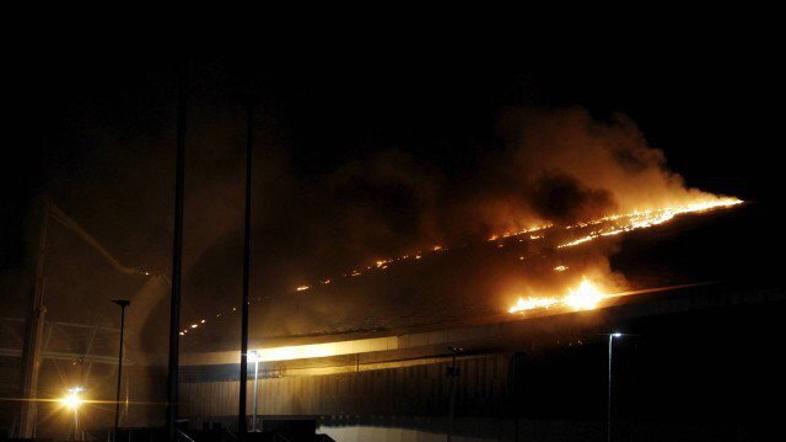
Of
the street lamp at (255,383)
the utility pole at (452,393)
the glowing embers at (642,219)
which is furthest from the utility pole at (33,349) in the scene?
the glowing embers at (642,219)

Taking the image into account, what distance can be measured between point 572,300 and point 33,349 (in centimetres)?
2479

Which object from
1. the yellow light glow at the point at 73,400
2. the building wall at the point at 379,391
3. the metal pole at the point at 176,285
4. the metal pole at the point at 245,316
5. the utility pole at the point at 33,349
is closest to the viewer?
the metal pole at the point at 176,285

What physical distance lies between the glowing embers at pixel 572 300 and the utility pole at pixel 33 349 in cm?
2170

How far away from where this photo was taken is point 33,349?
45688mm

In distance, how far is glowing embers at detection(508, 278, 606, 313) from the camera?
35.6 meters

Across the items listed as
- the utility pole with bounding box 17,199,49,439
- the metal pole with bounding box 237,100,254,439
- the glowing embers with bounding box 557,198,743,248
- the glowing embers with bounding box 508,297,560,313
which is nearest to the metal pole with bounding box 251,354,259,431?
the utility pole with bounding box 17,199,49,439

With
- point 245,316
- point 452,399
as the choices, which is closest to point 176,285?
point 245,316

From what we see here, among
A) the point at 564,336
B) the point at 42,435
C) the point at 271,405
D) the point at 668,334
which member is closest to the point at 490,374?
the point at 564,336

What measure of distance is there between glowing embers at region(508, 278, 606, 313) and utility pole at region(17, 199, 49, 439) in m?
21.7

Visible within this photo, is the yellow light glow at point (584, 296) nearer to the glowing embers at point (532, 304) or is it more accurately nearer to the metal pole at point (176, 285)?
the glowing embers at point (532, 304)

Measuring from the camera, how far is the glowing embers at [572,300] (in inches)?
1401

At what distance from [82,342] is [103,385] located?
5.10 meters

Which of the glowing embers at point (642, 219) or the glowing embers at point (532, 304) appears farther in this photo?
the glowing embers at point (642, 219)

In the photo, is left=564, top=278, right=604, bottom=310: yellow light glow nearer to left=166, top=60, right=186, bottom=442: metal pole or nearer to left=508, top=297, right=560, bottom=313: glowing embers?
left=508, top=297, right=560, bottom=313: glowing embers
